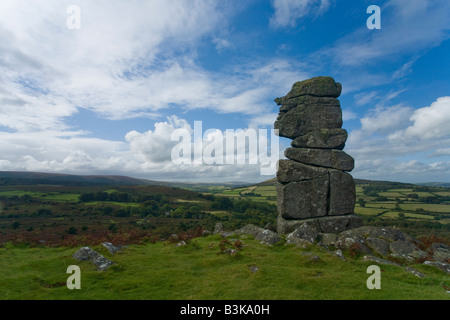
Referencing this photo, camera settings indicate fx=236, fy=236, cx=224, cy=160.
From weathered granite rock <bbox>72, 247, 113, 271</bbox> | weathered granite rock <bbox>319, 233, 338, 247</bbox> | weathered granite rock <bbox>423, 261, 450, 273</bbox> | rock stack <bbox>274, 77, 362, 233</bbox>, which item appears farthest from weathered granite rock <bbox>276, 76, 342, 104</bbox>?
weathered granite rock <bbox>72, 247, 113, 271</bbox>

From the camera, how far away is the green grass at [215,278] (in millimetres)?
10062

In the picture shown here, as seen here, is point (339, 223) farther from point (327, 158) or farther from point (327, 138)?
point (327, 138)

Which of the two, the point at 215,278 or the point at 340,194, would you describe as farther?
the point at 340,194

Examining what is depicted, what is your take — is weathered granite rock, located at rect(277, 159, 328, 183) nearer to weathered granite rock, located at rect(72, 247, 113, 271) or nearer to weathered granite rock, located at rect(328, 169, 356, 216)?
weathered granite rock, located at rect(328, 169, 356, 216)

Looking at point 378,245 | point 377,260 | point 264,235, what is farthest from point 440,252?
point 264,235

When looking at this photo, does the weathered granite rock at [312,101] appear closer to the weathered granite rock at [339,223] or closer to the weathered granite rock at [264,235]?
the weathered granite rock at [339,223]

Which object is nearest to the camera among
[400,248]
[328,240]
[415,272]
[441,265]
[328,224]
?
[415,272]

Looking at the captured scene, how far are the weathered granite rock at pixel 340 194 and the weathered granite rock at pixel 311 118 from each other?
486 centimetres

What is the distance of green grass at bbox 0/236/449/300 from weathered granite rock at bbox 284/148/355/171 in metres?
9.92

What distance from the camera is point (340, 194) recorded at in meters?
23.1

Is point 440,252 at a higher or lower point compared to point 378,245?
lower

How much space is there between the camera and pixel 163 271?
12.8 m

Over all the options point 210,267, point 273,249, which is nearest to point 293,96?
point 273,249

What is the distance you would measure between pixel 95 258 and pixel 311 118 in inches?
862
